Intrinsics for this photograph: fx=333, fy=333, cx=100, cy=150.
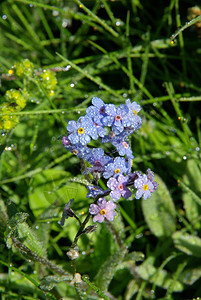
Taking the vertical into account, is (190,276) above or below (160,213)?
below

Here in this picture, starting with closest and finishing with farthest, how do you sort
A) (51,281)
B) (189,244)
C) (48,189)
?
(51,281) < (189,244) < (48,189)

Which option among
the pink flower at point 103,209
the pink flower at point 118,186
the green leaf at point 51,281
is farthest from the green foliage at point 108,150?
the pink flower at point 118,186

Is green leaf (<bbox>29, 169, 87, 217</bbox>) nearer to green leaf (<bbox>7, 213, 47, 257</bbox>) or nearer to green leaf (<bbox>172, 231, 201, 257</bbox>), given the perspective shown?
green leaf (<bbox>7, 213, 47, 257</bbox>)

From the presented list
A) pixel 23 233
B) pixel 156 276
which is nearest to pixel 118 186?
pixel 23 233

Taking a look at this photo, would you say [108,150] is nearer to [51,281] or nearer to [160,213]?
[160,213]

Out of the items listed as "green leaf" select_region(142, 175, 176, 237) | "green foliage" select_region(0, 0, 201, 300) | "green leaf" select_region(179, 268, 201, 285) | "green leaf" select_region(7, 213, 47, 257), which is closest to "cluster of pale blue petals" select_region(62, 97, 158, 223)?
"green foliage" select_region(0, 0, 201, 300)
